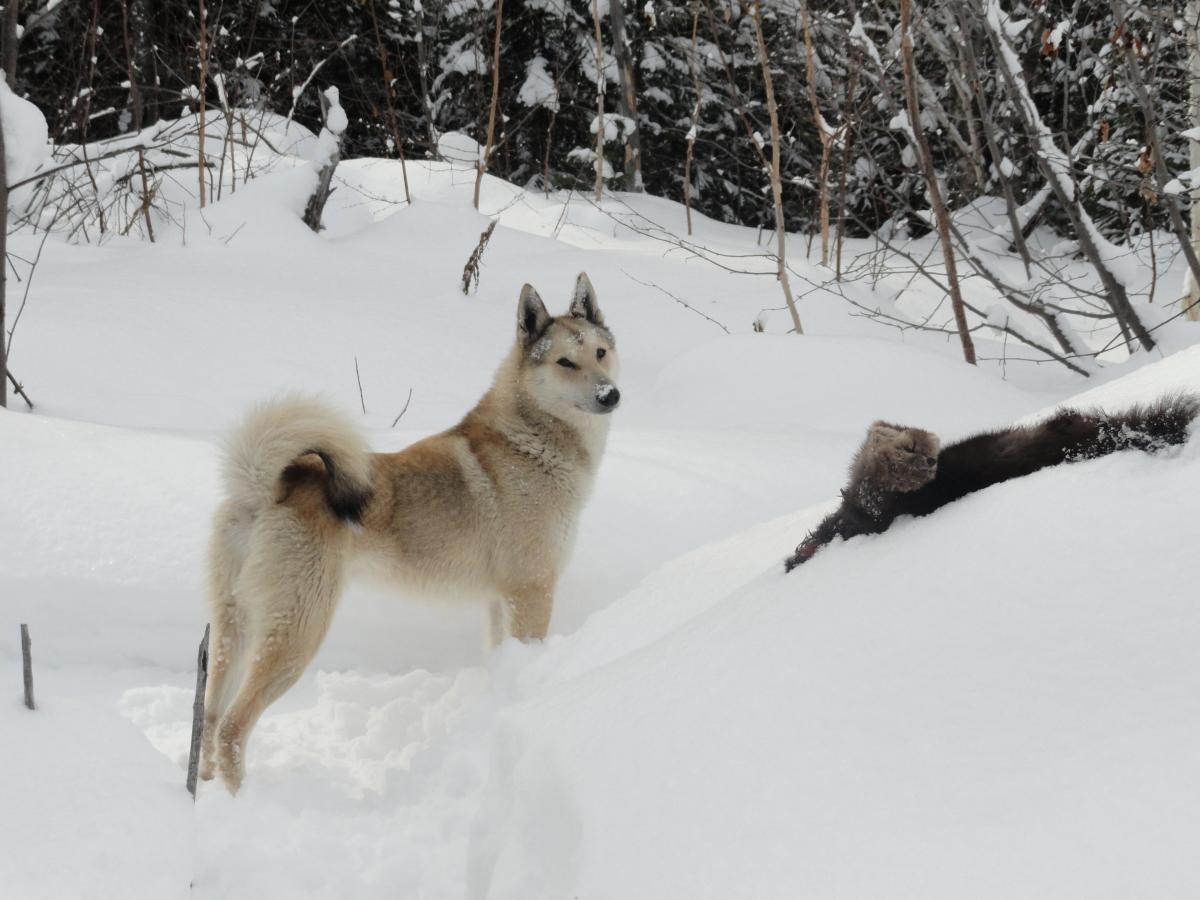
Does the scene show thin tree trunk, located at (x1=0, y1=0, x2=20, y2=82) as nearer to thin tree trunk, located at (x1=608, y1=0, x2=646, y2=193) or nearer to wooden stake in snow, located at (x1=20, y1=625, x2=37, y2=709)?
wooden stake in snow, located at (x1=20, y1=625, x2=37, y2=709)

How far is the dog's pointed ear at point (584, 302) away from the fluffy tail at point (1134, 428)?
2607 mm

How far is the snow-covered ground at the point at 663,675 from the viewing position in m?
1.07

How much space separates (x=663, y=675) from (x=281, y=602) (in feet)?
5.13

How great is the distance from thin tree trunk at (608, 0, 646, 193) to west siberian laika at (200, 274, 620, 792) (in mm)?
9935

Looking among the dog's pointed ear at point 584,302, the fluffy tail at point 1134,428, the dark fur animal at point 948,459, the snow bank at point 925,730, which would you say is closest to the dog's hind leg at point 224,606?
the snow bank at point 925,730

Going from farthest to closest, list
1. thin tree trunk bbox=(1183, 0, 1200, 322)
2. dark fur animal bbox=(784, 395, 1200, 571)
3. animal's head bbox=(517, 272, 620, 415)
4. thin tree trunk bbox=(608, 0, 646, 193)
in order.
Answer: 1. thin tree trunk bbox=(608, 0, 646, 193)
2. thin tree trunk bbox=(1183, 0, 1200, 322)
3. animal's head bbox=(517, 272, 620, 415)
4. dark fur animal bbox=(784, 395, 1200, 571)

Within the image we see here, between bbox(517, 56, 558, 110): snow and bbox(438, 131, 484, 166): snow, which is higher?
bbox(517, 56, 558, 110): snow

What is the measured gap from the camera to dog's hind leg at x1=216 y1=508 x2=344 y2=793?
8.93 ft

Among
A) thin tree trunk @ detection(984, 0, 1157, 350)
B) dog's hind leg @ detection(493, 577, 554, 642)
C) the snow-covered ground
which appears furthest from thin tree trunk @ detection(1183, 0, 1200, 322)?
dog's hind leg @ detection(493, 577, 554, 642)

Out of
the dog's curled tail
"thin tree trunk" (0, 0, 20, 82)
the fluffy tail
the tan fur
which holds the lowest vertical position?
the dog's curled tail

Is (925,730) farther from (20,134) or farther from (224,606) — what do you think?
(20,134)

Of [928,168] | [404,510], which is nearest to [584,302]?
[404,510]

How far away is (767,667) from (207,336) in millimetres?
5578

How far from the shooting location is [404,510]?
10.2 ft
